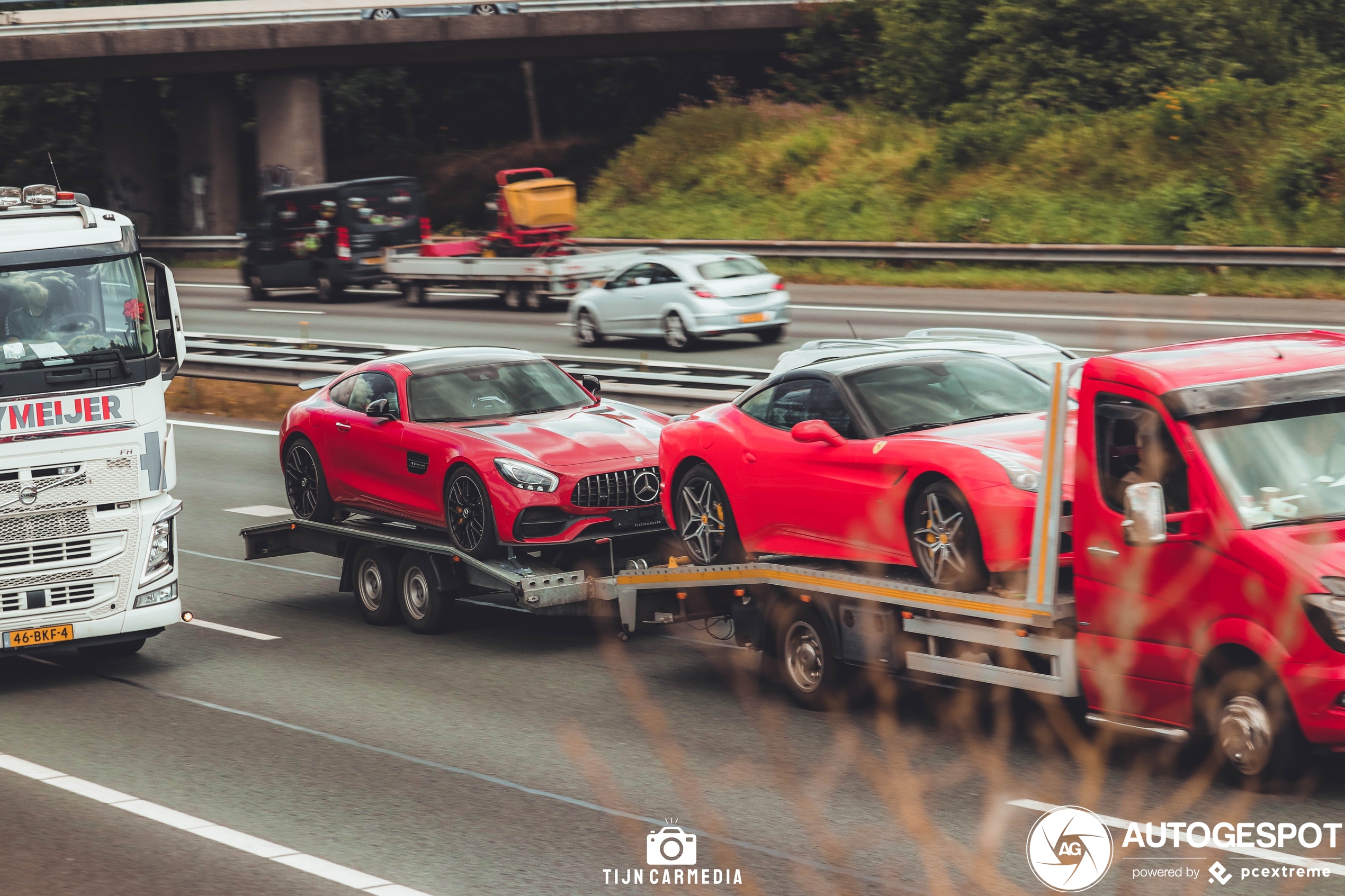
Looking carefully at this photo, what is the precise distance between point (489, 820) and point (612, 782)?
822 millimetres

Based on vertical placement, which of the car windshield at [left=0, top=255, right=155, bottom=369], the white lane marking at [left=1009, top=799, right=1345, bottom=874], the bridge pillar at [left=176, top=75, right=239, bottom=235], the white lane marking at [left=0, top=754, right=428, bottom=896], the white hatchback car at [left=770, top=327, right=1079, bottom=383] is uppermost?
the bridge pillar at [left=176, top=75, right=239, bottom=235]

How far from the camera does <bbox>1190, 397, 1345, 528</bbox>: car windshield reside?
7.46m

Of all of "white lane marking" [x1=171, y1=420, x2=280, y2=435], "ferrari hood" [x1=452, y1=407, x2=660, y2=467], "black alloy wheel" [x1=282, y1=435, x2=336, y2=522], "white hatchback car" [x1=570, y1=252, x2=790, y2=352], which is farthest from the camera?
"white hatchback car" [x1=570, y1=252, x2=790, y2=352]

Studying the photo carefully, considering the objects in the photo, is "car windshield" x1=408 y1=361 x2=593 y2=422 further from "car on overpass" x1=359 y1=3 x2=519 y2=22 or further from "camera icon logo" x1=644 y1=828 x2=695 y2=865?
"car on overpass" x1=359 y1=3 x2=519 y2=22

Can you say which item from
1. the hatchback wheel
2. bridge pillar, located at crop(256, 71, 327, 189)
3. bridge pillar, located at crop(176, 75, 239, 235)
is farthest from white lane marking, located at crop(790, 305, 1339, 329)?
bridge pillar, located at crop(176, 75, 239, 235)

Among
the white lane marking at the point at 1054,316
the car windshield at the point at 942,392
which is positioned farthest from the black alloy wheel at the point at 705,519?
the white lane marking at the point at 1054,316

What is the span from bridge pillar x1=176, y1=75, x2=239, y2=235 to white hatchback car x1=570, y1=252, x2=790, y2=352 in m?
30.2

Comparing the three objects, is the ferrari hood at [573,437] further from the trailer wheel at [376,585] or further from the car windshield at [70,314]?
the car windshield at [70,314]

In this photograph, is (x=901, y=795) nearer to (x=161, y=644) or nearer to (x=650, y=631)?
(x=650, y=631)

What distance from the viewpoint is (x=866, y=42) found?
1855 inches

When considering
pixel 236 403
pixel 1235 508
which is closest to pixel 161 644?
pixel 1235 508

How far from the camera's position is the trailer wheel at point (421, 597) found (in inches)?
490

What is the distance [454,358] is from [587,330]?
13.6 metres

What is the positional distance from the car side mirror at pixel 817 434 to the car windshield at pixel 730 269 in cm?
1560
